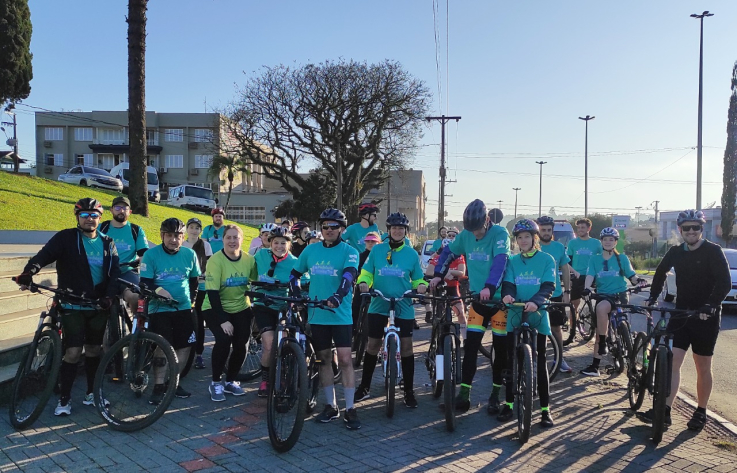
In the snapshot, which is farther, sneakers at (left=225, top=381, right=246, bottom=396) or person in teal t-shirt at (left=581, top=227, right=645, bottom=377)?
person in teal t-shirt at (left=581, top=227, right=645, bottom=377)

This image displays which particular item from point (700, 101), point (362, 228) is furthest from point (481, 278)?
point (700, 101)

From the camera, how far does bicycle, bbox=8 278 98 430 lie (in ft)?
16.8

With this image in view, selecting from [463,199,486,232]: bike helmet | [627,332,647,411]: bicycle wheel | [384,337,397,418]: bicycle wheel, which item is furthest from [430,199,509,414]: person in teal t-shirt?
[627,332,647,411]: bicycle wheel

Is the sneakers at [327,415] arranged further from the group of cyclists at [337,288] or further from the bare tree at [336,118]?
the bare tree at [336,118]

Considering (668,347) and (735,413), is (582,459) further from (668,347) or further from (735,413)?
(735,413)

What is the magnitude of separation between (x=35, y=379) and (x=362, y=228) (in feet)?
17.6

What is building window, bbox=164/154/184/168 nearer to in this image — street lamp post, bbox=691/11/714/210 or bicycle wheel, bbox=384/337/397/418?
street lamp post, bbox=691/11/714/210

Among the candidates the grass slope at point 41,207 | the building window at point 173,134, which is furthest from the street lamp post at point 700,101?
the building window at point 173,134

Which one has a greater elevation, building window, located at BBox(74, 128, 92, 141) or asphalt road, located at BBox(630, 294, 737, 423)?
building window, located at BBox(74, 128, 92, 141)

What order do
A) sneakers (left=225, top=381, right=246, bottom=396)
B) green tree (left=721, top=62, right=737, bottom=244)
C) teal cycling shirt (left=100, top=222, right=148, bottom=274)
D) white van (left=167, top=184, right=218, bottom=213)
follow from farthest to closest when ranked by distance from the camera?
green tree (left=721, top=62, right=737, bottom=244) < white van (left=167, top=184, right=218, bottom=213) < teal cycling shirt (left=100, top=222, right=148, bottom=274) < sneakers (left=225, top=381, right=246, bottom=396)

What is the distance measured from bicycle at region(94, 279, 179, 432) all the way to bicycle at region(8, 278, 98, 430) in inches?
16.1

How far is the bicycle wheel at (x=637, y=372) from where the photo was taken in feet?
19.9

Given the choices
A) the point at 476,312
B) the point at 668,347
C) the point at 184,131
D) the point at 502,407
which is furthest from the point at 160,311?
the point at 184,131

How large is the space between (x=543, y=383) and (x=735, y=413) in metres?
2.64
